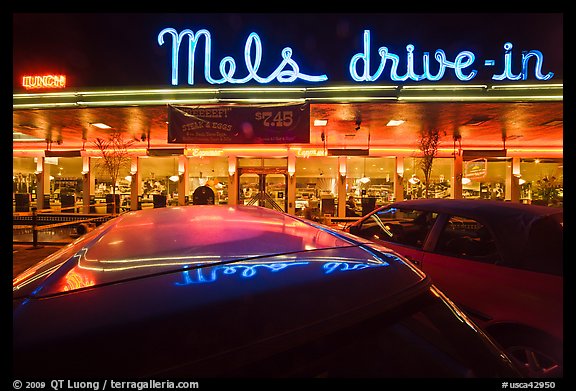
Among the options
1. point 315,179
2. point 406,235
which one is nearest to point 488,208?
point 406,235

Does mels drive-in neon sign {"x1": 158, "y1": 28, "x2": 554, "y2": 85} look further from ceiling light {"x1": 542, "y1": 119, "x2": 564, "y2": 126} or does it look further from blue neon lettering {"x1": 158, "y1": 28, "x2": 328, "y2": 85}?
ceiling light {"x1": 542, "y1": 119, "x2": 564, "y2": 126}

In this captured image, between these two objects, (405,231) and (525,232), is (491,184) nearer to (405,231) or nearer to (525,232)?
(405,231)

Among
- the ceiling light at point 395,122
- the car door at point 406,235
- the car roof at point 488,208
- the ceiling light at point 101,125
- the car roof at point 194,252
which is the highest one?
the ceiling light at point 395,122

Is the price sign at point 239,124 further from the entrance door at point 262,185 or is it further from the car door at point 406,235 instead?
the entrance door at point 262,185

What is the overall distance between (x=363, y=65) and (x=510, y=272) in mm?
5914

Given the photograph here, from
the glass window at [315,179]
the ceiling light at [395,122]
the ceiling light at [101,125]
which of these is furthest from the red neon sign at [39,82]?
the glass window at [315,179]

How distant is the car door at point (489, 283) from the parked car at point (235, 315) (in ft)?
5.55

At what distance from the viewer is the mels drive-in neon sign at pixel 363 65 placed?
6.74 m

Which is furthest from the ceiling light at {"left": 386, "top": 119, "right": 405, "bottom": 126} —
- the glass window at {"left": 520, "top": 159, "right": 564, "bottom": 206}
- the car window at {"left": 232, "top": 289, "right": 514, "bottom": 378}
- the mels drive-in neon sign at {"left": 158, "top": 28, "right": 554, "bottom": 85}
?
the glass window at {"left": 520, "top": 159, "right": 564, "bottom": 206}

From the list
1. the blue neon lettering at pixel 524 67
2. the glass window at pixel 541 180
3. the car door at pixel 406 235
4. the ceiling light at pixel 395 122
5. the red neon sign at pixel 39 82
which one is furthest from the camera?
the glass window at pixel 541 180

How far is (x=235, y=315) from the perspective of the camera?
84 centimetres

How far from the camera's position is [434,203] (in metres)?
3.74

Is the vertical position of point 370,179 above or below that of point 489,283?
above
